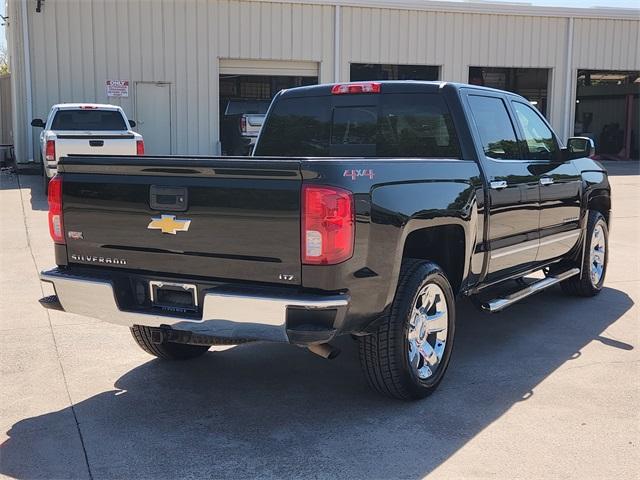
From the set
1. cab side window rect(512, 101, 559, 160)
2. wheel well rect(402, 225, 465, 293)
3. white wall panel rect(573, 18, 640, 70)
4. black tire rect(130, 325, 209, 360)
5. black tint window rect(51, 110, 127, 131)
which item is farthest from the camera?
white wall panel rect(573, 18, 640, 70)

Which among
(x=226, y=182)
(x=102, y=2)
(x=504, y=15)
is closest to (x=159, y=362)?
(x=226, y=182)

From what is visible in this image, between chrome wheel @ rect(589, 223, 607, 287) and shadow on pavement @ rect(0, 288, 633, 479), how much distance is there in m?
1.52

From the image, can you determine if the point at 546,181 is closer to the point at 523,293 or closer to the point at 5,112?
the point at 523,293

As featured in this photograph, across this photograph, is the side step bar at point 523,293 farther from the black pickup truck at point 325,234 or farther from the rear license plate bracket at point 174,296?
the rear license plate bracket at point 174,296

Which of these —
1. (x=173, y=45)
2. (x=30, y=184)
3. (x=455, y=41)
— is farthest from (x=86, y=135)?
(x=455, y=41)

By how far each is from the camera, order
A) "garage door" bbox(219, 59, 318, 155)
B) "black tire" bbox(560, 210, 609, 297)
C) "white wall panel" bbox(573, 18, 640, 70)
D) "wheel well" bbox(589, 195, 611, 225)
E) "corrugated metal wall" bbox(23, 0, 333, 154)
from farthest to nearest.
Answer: "white wall panel" bbox(573, 18, 640, 70)
"garage door" bbox(219, 59, 318, 155)
"corrugated metal wall" bbox(23, 0, 333, 154)
"wheel well" bbox(589, 195, 611, 225)
"black tire" bbox(560, 210, 609, 297)

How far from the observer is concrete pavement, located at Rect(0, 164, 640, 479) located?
11.5 feet

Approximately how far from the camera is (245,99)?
21766 mm

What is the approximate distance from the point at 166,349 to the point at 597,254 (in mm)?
4479

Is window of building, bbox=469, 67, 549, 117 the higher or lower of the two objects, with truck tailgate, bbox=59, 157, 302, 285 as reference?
higher

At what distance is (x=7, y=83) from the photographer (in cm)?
2448

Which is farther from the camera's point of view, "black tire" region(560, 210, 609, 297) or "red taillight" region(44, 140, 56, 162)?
"red taillight" region(44, 140, 56, 162)

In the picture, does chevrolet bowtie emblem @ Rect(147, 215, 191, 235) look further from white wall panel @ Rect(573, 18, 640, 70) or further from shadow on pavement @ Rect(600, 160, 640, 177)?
white wall panel @ Rect(573, 18, 640, 70)

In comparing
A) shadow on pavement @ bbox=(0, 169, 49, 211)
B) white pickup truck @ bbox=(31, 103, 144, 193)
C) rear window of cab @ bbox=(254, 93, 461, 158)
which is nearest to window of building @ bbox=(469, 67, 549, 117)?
white pickup truck @ bbox=(31, 103, 144, 193)
